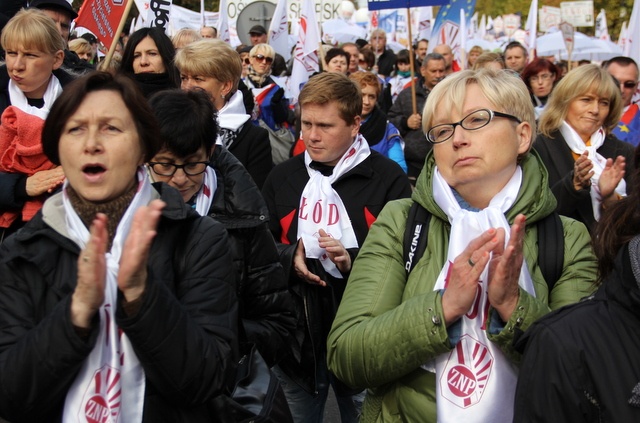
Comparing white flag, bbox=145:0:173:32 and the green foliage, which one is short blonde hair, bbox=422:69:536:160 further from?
the green foliage

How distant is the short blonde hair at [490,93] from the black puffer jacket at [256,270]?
749 millimetres

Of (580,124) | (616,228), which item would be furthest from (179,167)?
(580,124)

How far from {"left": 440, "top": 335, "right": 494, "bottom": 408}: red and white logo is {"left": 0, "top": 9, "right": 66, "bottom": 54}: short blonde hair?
9.99 feet

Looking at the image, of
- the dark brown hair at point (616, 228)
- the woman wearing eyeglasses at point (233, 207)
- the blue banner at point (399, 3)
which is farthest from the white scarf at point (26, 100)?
the blue banner at point (399, 3)

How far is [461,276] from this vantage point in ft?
7.92

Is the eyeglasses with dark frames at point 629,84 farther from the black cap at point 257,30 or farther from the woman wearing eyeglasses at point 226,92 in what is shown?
the black cap at point 257,30

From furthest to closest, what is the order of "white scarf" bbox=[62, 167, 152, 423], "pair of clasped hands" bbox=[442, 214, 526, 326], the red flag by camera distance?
1. the red flag
2. "pair of clasped hands" bbox=[442, 214, 526, 326]
3. "white scarf" bbox=[62, 167, 152, 423]

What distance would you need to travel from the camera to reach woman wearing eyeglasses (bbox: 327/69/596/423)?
2447 millimetres

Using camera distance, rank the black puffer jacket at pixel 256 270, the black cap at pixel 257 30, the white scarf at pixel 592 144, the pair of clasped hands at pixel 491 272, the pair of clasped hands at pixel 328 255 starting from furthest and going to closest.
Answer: the black cap at pixel 257 30, the white scarf at pixel 592 144, the pair of clasped hands at pixel 328 255, the black puffer jacket at pixel 256 270, the pair of clasped hands at pixel 491 272

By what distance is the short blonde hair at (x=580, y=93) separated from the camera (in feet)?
16.9

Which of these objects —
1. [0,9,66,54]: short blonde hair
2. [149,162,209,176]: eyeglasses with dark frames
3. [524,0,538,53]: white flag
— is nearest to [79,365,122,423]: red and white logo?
[149,162,209,176]: eyeglasses with dark frames

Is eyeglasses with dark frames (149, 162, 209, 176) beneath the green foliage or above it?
above

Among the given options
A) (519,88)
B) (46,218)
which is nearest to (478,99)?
(519,88)

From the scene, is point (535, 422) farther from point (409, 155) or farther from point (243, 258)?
point (409, 155)
